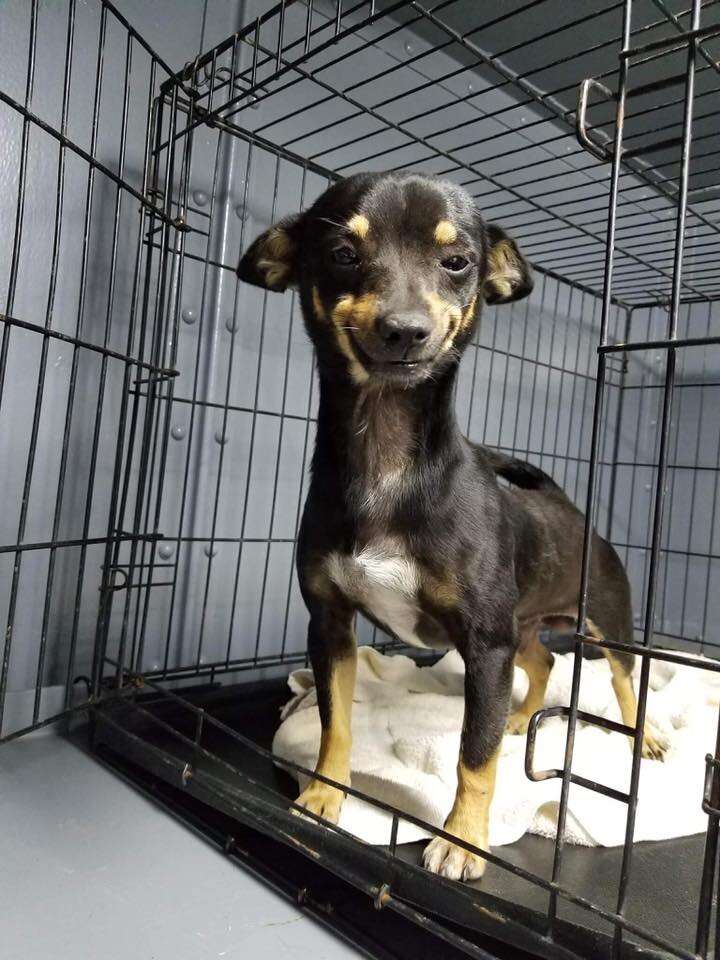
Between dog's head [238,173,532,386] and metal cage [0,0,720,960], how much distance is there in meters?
0.25

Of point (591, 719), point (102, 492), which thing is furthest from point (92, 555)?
point (591, 719)

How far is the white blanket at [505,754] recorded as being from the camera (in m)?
1.13

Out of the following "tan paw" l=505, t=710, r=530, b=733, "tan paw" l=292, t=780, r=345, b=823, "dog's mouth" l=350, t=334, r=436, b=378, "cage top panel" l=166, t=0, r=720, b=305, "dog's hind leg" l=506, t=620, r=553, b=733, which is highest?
"cage top panel" l=166, t=0, r=720, b=305

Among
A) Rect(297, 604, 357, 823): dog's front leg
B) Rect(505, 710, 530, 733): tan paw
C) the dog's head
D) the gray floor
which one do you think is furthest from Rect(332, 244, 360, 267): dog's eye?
Rect(505, 710, 530, 733): tan paw

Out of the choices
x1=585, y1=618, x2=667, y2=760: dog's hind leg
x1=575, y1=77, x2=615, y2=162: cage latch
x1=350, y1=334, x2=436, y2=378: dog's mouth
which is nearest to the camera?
x1=575, y1=77, x2=615, y2=162: cage latch

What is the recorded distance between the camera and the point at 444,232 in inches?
42.7

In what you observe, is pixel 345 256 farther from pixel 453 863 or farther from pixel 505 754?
pixel 505 754

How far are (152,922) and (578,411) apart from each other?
2526 mm

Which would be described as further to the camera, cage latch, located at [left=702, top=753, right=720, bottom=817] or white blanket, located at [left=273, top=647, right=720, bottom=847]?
white blanket, located at [left=273, top=647, right=720, bottom=847]

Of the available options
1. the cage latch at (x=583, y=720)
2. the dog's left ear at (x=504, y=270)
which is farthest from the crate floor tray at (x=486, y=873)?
the dog's left ear at (x=504, y=270)

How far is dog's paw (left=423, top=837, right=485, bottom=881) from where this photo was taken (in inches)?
37.6

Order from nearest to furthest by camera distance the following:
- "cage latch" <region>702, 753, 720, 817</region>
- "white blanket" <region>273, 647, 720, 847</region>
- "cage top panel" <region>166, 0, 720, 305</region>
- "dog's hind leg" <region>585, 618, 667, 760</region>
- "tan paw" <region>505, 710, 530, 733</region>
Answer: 1. "cage latch" <region>702, 753, 720, 817</region>
2. "white blanket" <region>273, 647, 720, 847</region>
3. "dog's hind leg" <region>585, 618, 667, 760</region>
4. "tan paw" <region>505, 710, 530, 733</region>
5. "cage top panel" <region>166, 0, 720, 305</region>

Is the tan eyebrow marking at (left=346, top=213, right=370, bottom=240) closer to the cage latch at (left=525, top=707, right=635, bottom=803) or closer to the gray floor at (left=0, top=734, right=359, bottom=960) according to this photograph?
the cage latch at (left=525, top=707, right=635, bottom=803)

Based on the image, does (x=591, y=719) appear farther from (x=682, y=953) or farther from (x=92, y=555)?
(x=92, y=555)
